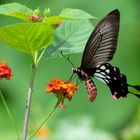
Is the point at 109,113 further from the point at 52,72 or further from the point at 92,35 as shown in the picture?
→ the point at 92,35

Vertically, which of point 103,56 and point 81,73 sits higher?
point 103,56

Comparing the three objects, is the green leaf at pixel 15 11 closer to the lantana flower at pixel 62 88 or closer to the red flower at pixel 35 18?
the red flower at pixel 35 18

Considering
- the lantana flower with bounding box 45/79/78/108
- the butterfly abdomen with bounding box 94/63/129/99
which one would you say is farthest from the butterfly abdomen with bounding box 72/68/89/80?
the lantana flower with bounding box 45/79/78/108

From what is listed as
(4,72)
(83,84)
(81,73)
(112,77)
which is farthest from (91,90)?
(83,84)

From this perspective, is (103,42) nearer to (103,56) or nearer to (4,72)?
(103,56)

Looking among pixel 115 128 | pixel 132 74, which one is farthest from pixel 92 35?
pixel 132 74

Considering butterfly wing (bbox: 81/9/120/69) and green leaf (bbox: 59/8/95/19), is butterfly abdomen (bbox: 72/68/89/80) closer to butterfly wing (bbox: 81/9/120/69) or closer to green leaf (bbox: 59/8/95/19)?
butterfly wing (bbox: 81/9/120/69)
